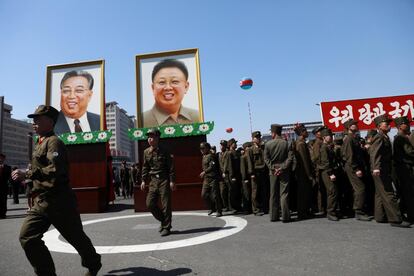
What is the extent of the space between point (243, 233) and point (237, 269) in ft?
7.29

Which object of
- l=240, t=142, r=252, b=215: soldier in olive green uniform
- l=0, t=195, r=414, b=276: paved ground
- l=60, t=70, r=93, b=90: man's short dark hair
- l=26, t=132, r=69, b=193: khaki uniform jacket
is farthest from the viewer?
l=60, t=70, r=93, b=90: man's short dark hair

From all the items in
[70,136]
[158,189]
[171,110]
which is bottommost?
[158,189]

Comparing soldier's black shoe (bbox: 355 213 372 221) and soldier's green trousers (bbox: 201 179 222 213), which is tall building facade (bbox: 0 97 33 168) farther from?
soldier's black shoe (bbox: 355 213 372 221)

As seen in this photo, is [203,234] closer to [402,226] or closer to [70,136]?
[402,226]

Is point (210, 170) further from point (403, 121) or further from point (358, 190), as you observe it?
point (403, 121)

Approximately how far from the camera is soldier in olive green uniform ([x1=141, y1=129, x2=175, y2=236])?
6.07 m

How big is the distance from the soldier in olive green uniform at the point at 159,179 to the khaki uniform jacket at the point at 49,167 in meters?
2.73

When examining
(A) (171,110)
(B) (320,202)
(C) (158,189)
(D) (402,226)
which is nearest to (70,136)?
(A) (171,110)

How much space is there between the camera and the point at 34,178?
3.43 metres

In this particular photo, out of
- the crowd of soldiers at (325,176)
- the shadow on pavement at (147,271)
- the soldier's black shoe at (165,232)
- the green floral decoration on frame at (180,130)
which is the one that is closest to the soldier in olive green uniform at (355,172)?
the crowd of soldiers at (325,176)

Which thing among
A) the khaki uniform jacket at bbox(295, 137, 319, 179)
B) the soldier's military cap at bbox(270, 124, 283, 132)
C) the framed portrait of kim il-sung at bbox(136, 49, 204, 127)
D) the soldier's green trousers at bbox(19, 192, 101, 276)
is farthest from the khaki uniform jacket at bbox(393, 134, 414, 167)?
the framed portrait of kim il-sung at bbox(136, 49, 204, 127)

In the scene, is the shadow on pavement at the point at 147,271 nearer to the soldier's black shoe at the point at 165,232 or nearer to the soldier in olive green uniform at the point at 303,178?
the soldier's black shoe at the point at 165,232

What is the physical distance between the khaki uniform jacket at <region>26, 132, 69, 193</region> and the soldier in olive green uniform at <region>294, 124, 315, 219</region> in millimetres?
5855

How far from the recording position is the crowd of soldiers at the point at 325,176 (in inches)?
239
